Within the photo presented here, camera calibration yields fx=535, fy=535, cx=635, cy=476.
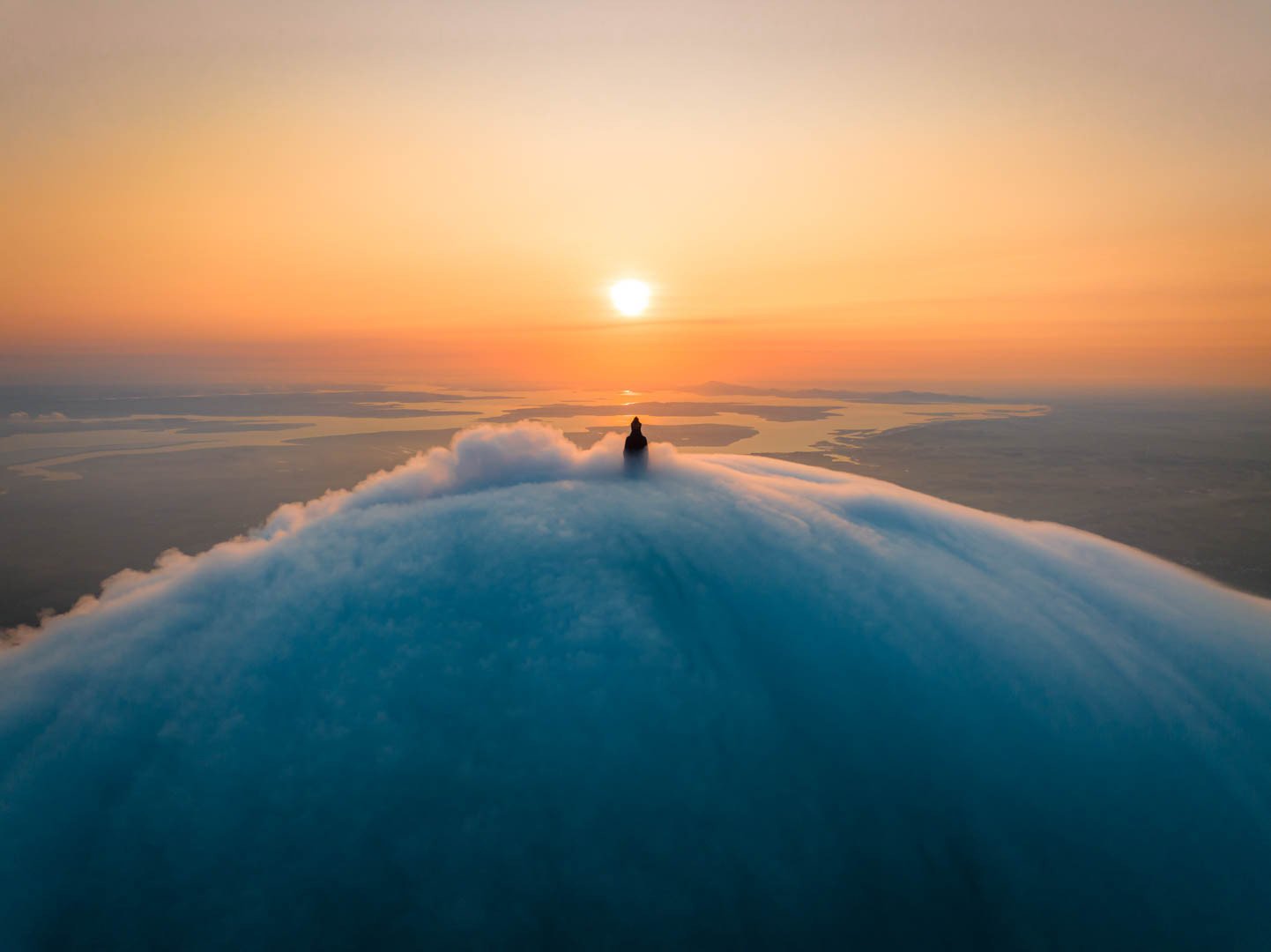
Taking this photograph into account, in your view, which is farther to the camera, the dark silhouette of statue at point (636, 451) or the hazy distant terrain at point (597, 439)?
the hazy distant terrain at point (597, 439)

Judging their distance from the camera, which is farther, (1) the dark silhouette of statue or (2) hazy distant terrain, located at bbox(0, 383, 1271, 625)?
(2) hazy distant terrain, located at bbox(0, 383, 1271, 625)

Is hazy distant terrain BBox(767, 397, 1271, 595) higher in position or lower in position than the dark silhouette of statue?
lower

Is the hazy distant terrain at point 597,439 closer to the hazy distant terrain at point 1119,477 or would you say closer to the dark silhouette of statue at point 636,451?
the hazy distant terrain at point 1119,477

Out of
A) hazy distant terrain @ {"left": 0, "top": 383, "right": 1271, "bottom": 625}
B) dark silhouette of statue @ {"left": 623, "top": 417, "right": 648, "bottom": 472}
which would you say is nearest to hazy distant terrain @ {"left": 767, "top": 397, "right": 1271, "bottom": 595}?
hazy distant terrain @ {"left": 0, "top": 383, "right": 1271, "bottom": 625}

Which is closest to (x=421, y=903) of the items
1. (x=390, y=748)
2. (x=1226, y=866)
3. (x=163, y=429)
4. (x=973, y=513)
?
(x=390, y=748)

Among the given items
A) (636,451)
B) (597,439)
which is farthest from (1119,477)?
(636,451)

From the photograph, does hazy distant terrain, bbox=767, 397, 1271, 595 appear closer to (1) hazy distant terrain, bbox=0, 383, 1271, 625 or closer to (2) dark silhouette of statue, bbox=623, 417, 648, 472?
(1) hazy distant terrain, bbox=0, 383, 1271, 625

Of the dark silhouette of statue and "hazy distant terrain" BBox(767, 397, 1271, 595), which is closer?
the dark silhouette of statue

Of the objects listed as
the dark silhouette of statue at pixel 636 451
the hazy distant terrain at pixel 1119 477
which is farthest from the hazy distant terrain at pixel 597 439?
the dark silhouette of statue at pixel 636 451
